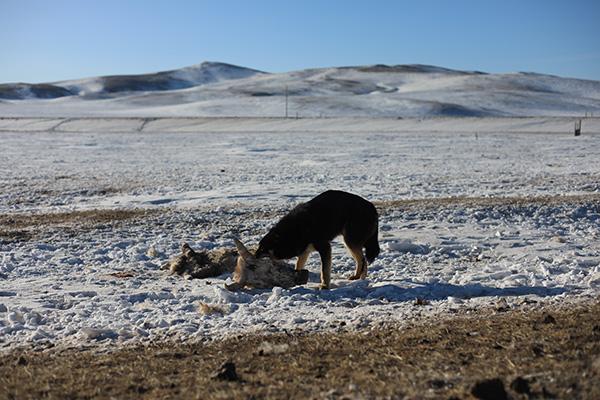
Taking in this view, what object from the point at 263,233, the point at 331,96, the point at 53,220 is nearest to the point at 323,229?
the point at 263,233

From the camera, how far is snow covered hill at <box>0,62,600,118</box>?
330 feet

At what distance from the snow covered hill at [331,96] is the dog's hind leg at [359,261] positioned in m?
79.7

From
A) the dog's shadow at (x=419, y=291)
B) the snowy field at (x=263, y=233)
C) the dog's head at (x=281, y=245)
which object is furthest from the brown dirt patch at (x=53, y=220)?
the dog's shadow at (x=419, y=291)

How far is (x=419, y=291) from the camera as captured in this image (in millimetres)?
8914

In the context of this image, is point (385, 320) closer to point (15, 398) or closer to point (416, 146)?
point (15, 398)

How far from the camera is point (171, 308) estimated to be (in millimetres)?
8477

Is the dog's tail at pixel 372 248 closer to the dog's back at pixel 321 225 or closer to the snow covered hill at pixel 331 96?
the dog's back at pixel 321 225

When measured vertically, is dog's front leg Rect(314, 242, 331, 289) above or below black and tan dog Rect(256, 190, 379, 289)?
below

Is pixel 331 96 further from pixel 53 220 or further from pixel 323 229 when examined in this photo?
pixel 323 229

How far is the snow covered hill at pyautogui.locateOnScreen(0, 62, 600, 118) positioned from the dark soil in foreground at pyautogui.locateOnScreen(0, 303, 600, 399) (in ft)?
272

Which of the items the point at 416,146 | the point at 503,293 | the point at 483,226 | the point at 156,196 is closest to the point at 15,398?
the point at 503,293

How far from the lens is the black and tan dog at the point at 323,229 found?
9547 millimetres

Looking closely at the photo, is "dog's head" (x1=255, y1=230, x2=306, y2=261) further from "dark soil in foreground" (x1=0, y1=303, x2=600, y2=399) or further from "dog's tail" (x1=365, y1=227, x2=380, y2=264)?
"dark soil in foreground" (x1=0, y1=303, x2=600, y2=399)

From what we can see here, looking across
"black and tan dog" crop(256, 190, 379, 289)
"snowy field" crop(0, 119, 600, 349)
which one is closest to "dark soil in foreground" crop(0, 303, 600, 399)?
"snowy field" crop(0, 119, 600, 349)
